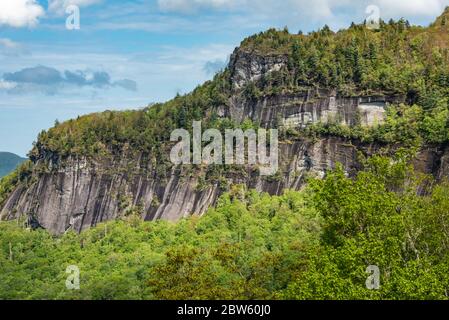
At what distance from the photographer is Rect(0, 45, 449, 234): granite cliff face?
96.7m

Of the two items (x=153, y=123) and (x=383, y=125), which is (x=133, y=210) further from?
(x=383, y=125)

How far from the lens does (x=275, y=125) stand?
10412cm

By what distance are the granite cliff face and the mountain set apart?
0.17 metres

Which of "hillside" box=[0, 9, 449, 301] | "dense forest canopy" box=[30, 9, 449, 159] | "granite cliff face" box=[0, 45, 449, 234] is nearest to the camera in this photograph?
"hillside" box=[0, 9, 449, 301]

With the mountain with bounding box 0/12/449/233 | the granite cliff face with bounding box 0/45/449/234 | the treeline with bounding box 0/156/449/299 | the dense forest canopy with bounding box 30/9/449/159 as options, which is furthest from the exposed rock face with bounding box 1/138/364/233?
the treeline with bounding box 0/156/449/299

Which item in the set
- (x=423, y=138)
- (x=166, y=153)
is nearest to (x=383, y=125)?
(x=423, y=138)

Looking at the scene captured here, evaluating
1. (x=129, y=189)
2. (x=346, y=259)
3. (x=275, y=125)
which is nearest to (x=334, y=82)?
(x=275, y=125)

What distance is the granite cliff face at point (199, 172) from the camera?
96688 mm

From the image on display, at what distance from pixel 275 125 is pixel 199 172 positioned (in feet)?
44.7

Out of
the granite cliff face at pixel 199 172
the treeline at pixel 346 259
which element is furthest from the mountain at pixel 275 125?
the treeline at pixel 346 259

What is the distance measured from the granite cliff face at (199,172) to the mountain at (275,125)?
0.56ft

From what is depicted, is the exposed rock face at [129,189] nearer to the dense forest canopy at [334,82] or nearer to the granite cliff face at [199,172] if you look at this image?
the granite cliff face at [199,172]

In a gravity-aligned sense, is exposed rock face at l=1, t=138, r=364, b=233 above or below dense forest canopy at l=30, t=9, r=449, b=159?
below

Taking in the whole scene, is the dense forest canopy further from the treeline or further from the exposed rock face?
the treeline
